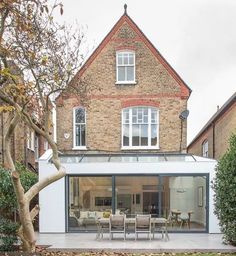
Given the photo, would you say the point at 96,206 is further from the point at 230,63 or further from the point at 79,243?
the point at 230,63

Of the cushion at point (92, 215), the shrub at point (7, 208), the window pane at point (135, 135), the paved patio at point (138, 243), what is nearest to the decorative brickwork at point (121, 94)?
the window pane at point (135, 135)

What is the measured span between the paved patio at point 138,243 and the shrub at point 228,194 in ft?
1.98

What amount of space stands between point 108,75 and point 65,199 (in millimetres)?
8064

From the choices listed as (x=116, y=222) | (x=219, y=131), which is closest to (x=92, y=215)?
(x=116, y=222)

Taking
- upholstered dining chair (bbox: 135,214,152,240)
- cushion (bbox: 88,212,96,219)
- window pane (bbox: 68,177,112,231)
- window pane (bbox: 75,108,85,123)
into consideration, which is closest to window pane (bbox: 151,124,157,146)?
window pane (bbox: 75,108,85,123)

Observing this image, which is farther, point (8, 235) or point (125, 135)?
point (125, 135)

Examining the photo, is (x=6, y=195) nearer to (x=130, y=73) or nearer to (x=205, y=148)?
(x=130, y=73)

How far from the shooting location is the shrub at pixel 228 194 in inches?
597

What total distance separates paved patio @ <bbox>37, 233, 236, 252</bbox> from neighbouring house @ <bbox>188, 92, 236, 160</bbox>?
8.11 meters

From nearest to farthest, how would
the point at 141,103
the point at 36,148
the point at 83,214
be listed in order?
the point at 83,214
the point at 141,103
the point at 36,148

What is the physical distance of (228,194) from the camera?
15305mm

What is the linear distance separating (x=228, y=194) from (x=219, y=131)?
13.6 metres

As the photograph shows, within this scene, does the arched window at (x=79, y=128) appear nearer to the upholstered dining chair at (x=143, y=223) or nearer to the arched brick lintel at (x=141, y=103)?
the arched brick lintel at (x=141, y=103)

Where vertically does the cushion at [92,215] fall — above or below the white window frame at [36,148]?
below
